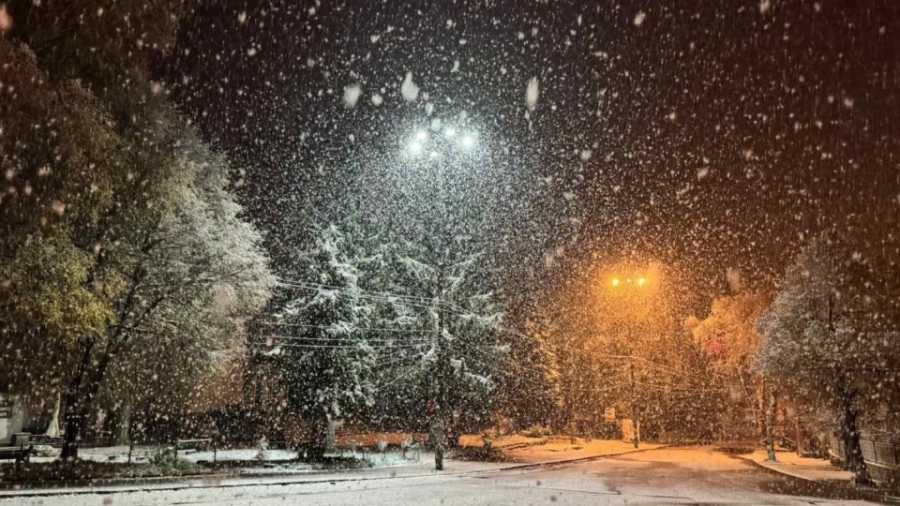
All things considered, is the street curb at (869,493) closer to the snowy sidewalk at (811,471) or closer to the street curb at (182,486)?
the snowy sidewalk at (811,471)

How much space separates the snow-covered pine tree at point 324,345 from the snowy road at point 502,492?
23.7 ft

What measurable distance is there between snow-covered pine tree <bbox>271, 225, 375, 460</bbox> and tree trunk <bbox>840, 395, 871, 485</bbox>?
17424 mm

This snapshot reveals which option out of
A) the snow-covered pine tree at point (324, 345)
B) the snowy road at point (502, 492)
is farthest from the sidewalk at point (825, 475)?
the snow-covered pine tree at point (324, 345)

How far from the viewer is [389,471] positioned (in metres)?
21.8

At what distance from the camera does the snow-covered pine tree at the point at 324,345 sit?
25.8 meters

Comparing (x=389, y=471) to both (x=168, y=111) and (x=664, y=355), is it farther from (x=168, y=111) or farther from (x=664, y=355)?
(x=664, y=355)

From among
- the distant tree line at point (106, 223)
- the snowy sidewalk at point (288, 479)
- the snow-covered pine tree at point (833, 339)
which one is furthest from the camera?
the snow-covered pine tree at point (833, 339)

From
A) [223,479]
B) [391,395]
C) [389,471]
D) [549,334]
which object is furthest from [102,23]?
[549,334]

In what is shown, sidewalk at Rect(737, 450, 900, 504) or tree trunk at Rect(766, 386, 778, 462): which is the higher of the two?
tree trunk at Rect(766, 386, 778, 462)

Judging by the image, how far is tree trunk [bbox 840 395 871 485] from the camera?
20.0 m

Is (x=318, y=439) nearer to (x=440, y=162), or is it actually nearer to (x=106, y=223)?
(x=440, y=162)

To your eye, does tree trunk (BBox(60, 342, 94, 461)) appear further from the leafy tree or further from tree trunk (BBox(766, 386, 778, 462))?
the leafy tree

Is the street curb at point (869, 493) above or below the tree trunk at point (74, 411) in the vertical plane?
below

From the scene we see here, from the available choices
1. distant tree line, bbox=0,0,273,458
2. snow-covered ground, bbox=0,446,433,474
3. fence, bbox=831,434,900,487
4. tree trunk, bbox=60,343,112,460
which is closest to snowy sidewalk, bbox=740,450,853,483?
fence, bbox=831,434,900,487
